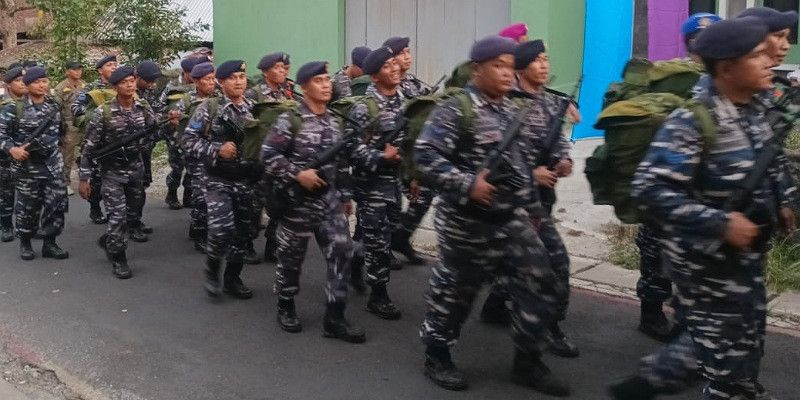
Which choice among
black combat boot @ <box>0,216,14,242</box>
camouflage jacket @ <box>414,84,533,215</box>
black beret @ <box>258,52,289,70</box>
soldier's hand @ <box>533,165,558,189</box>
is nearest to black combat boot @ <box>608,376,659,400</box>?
camouflage jacket @ <box>414,84,533,215</box>

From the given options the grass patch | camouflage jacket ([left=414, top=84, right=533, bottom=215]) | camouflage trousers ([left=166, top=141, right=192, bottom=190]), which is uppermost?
camouflage jacket ([left=414, top=84, right=533, bottom=215])

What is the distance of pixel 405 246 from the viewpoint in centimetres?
755

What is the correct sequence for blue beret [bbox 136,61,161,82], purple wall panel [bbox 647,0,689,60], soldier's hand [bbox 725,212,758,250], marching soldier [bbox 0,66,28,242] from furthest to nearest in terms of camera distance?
purple wall panel [bbox 647,0,689,60], blue beret [bbox 136,61,161,82], marching soldier [bbox 0,66,28,242], soldier's hand [bbox 725,212,758,250]

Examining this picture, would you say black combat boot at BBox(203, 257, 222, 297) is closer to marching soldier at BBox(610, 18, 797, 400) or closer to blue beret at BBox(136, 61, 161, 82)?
blue beret at BBox(136, 61, 161, 82)

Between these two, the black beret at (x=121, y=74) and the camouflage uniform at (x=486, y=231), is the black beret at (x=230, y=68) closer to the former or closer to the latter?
the black beret at (x=121, y=74)

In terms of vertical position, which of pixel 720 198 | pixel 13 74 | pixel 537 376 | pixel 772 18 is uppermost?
pixel 772 18

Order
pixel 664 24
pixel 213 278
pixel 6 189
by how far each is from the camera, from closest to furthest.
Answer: pixel 213 278, pixel 6 189, pixel 664 24

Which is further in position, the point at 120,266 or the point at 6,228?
the point at 6,228

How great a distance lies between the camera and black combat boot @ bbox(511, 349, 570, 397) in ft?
15.5

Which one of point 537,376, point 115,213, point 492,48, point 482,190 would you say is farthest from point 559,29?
point 482,190

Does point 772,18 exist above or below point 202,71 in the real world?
above

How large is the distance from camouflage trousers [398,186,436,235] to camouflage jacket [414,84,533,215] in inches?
97.2

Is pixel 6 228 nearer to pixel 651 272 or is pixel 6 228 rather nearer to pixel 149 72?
pixel 149 72

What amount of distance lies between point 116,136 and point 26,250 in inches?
66.1
